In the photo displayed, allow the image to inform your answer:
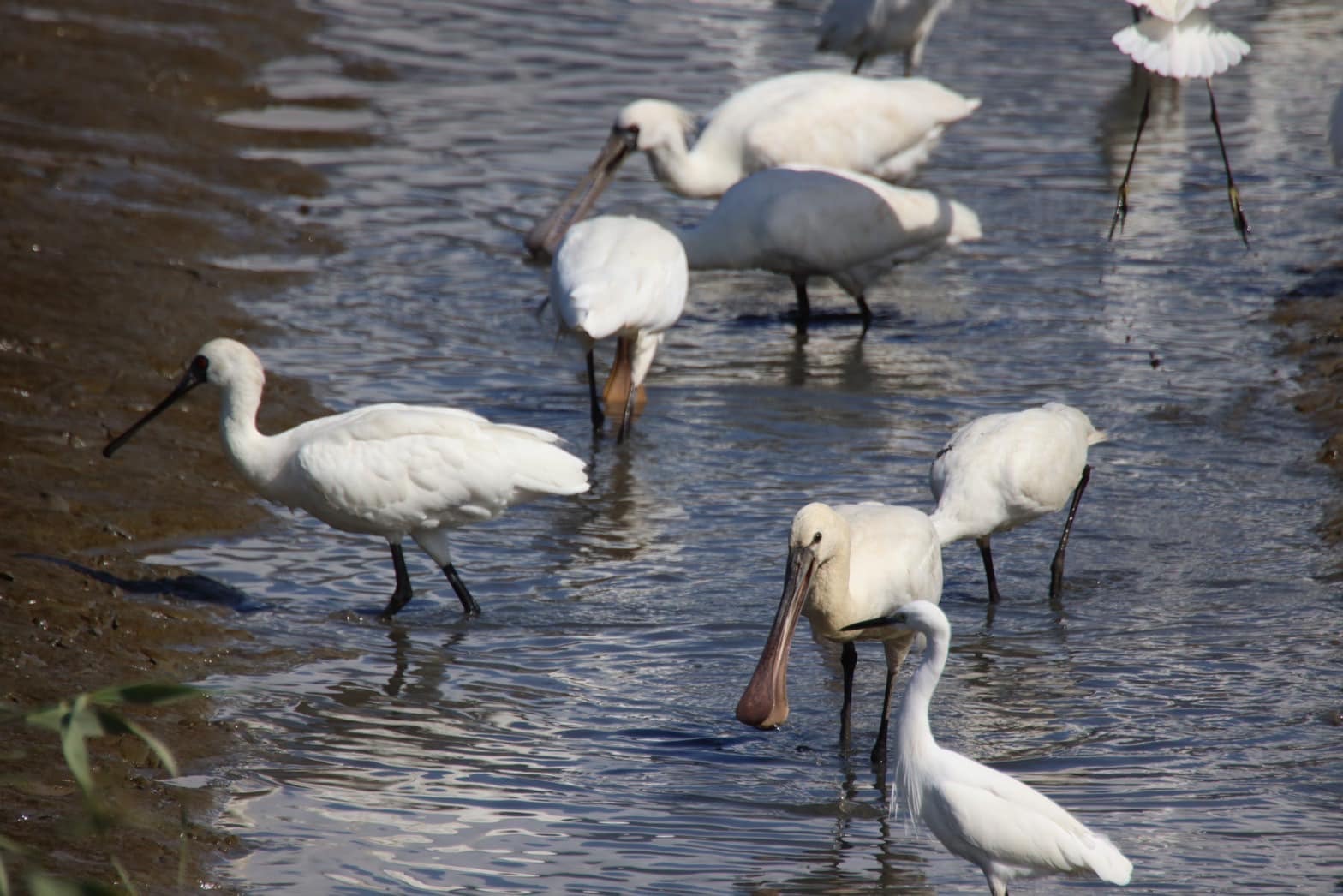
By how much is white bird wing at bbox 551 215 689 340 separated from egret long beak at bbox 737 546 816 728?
3512 mm

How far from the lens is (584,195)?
1238 centimetres

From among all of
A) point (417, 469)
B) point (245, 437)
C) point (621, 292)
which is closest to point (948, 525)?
point (417, 469)

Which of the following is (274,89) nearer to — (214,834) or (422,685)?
(422,685)

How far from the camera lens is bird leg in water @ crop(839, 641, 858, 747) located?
20.2ft

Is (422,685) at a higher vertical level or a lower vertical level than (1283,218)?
lower

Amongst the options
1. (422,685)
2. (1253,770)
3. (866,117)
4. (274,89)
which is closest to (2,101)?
(274,89)

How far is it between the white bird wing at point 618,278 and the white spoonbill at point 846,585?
296cm

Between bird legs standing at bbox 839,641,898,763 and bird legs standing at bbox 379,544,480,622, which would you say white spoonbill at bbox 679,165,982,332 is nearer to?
bird legs standing at bbox 379,544,480,622

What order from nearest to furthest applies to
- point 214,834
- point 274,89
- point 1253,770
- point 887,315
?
point 214,834 → point 1253,770 → point 887,315 → point 274,89

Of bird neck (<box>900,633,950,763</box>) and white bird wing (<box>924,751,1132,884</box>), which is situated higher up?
bird neck (<box>900,633,950,763</box>)

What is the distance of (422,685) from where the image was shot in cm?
648

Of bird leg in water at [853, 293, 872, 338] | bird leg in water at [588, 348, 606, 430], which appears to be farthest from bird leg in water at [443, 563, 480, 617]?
bird leg in water at [853, 293, 872, 338]

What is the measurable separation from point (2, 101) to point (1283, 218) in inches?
374

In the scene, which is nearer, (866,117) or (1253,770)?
(1253,770)
